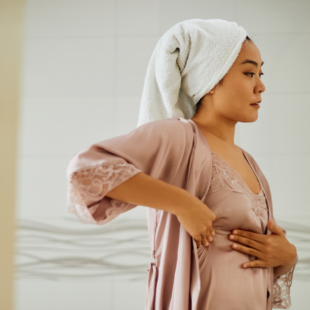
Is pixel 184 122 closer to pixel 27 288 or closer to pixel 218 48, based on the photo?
pixel 218 48

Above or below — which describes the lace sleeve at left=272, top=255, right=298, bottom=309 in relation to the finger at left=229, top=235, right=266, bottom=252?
below

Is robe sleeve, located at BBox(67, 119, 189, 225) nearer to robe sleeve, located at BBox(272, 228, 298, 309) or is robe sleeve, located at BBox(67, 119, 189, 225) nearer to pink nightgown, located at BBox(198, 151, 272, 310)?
pink nightgown, located at BBox(198, 151, 272, 310)

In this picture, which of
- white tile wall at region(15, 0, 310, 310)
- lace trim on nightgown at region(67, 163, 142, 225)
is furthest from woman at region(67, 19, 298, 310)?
white tile wall at region(15, 0, 310, 310)

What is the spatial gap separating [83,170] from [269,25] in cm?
152

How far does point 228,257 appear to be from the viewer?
0.66 m

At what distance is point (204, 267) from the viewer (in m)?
0.64

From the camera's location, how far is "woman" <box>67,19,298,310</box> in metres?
0.57

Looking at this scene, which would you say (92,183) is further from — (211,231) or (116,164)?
(211,231)

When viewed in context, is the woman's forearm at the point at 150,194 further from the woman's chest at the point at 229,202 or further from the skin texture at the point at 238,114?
the skin texture at the point at 238,114

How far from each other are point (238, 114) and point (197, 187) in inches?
9.6

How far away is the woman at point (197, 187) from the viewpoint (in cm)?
57

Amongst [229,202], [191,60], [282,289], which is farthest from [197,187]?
[282,289]

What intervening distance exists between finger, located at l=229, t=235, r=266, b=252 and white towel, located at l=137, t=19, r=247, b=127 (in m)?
0.33

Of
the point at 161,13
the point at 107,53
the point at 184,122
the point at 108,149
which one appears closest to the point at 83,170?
the point at 108,149
